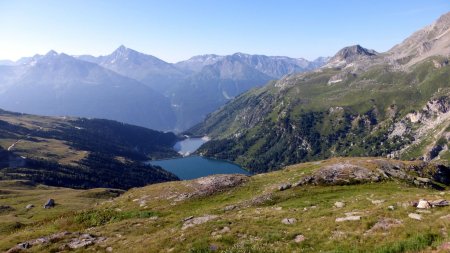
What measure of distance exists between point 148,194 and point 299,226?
4411 centimetres

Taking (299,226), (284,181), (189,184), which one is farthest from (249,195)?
(299,226)

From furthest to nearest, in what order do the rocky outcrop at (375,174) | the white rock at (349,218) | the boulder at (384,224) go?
the rocky outcrop at (375,174) < the white rock at (349,218) < the boulder at (384,224)

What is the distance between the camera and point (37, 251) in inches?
1310

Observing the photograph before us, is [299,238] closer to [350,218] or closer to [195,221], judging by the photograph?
[350,218]

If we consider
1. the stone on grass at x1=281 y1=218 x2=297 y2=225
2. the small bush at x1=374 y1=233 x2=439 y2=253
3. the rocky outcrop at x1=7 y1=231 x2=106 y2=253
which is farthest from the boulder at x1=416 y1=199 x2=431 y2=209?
the rocky outcrop at x1=7 y1=231 x2=106 y2=253

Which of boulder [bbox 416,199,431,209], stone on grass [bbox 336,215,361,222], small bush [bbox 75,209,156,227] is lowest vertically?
small bush [bbox 75,209,156,227]

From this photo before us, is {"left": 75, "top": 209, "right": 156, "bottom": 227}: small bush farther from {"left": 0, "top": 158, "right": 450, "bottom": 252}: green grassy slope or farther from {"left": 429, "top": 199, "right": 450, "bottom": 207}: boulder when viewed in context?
{"left": 429, "top": 199, "right": 450, "bottom": 207}: boulder

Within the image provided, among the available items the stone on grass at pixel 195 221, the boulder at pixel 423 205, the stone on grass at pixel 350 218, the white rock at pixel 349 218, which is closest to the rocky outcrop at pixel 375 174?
the stone on grass at pixel 195 221

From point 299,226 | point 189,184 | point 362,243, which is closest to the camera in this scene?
point 362,243

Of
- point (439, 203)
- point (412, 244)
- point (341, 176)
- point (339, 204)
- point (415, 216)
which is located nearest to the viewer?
point (412, 244)

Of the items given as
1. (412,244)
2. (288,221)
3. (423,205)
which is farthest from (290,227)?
(423,205)

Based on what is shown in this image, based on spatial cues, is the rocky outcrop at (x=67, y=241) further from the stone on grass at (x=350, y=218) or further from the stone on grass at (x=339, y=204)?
the stone on grass at (x=339, y=204)

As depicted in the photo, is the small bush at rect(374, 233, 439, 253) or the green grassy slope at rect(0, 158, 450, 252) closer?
the small bush at rect(374, 233, 439, 253)

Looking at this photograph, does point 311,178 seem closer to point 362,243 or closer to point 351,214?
point 351,214
